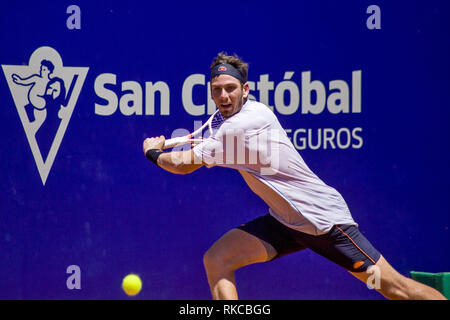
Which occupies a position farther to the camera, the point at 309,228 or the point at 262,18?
the point at 262,18

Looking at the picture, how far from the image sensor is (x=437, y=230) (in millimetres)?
5035

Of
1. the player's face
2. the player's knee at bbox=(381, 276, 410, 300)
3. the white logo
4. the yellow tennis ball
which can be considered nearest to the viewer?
the player's knee at bbox=(381, 276, 410, 300)

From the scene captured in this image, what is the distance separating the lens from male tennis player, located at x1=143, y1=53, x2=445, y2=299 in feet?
12.3

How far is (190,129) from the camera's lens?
16.1 ft

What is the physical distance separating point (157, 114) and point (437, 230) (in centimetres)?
229

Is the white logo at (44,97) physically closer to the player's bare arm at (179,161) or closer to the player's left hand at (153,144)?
the player's left hand at (153,144)

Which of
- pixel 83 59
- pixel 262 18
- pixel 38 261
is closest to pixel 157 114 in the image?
pixel 83 59

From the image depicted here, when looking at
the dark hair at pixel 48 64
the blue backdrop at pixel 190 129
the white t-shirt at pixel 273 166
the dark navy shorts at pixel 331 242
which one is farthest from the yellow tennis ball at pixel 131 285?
the dark hair at pixel 48 64

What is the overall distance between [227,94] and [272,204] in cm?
70

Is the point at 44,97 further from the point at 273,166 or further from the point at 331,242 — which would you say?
the point at 331,242

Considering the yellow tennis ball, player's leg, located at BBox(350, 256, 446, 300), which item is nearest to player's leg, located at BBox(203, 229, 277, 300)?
player's leg, located at BBox(350, 256, 446, 300)

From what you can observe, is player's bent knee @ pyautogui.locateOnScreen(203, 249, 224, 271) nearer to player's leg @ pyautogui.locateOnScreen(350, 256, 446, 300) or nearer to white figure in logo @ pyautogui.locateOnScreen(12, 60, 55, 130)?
player's leg @ pyautogui.locateOnScreen(350, 256, 446, 300)

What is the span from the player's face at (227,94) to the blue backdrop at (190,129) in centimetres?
98

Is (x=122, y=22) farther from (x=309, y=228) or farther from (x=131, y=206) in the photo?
(x=309, y=228)
